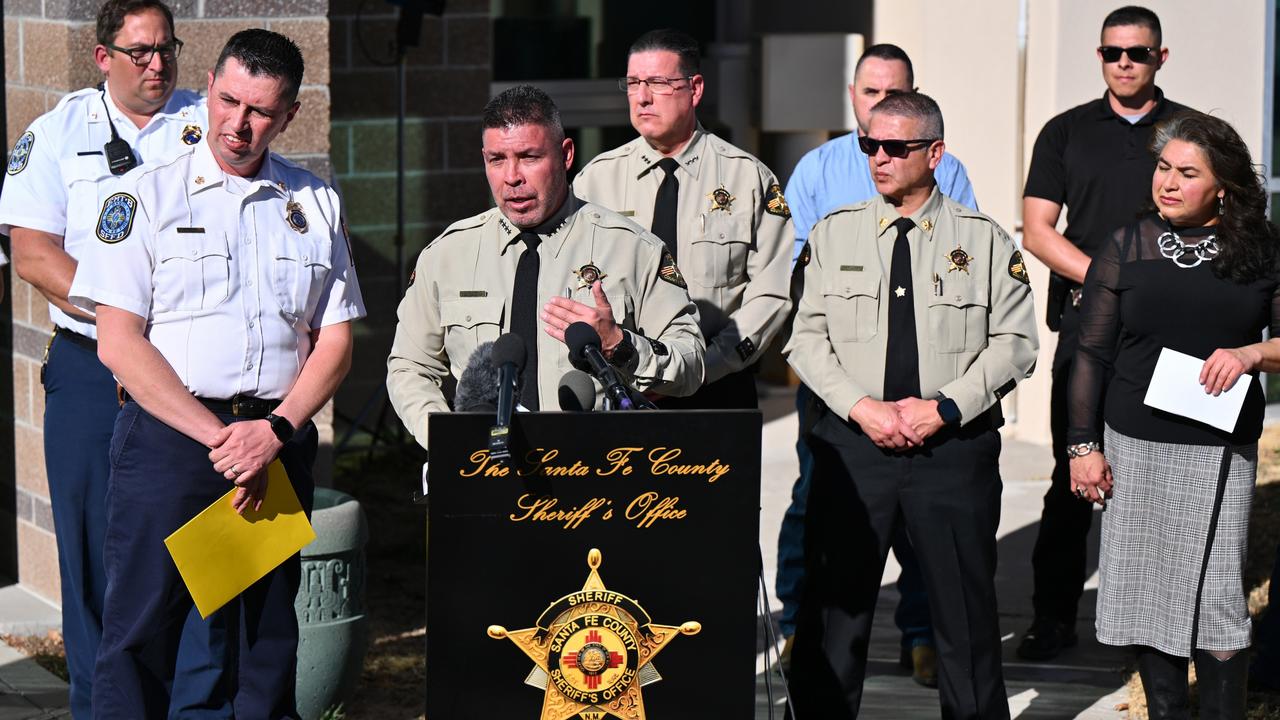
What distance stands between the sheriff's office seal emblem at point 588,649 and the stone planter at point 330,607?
84.0 inches

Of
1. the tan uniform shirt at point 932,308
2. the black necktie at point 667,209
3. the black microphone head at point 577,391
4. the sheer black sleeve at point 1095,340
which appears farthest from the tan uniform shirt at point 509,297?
the sheer black sleeve at point 1095,340

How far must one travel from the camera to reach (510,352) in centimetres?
351

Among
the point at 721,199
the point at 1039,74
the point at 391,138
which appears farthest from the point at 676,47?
the point at 391,138

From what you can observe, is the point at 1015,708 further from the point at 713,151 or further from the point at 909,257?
the point at 713,151

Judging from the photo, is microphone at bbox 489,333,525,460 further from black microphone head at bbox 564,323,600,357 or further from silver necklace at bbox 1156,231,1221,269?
silver necklace at bbox 1156,231,1221,269

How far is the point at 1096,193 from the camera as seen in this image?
20.8 ft

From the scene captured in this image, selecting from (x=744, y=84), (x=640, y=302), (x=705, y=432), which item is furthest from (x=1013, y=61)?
(x=705, y=432)

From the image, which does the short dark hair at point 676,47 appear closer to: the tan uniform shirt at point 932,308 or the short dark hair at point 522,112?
the tan uniform shirt at point 932,308

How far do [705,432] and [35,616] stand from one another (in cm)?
406

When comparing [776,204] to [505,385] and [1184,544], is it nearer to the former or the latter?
[1184,544]

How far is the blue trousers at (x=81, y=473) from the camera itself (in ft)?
16.8

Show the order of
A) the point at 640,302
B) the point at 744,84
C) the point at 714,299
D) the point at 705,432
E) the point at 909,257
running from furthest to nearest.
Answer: the point at 744,84, the point at 714,299, the point at 909,257, the point at 640,302, the point at 705,432

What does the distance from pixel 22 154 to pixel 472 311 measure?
1.79 metres

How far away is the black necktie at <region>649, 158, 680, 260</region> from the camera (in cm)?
554
